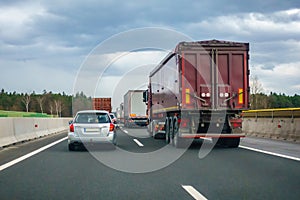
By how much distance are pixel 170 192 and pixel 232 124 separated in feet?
28.7

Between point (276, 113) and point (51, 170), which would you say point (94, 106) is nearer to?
point (276, 113)

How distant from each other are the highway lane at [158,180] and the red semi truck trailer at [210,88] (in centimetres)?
328

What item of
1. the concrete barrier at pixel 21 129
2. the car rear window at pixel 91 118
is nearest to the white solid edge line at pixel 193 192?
the car rear window at pixel 91 118

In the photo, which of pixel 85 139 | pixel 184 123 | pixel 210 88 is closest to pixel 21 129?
pixel 85 139

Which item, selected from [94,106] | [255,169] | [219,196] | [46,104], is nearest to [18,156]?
[255,169]

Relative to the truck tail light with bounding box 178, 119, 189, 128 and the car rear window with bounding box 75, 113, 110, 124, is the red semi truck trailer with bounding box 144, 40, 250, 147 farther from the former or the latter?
the car rear window with bounding box 75, 113, 110, 124

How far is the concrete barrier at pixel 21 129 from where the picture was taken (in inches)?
675

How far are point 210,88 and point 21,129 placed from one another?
9.31m

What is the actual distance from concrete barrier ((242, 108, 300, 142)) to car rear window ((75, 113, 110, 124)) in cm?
864

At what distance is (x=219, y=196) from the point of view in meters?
7.22

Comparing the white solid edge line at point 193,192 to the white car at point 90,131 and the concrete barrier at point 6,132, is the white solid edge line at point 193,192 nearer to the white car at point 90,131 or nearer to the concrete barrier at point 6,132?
the white car at point 90,131

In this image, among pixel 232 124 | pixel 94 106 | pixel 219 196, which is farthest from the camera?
pixel 94 106

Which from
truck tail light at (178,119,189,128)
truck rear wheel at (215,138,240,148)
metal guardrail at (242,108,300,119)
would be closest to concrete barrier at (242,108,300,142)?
metal guardrail at (242,108,300,119)

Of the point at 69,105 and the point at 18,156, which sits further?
the point at 69,105
